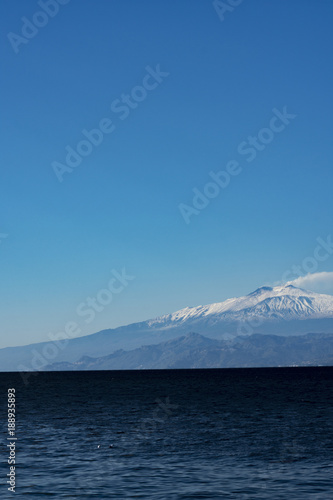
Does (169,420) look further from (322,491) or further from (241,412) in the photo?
(322,491)

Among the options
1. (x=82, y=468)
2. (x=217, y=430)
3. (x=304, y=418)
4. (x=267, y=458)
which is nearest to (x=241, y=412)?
(x=304, y=418)

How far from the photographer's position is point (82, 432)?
211 ft

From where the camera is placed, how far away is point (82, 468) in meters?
42.5

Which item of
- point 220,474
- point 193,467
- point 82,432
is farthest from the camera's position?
point 82,432

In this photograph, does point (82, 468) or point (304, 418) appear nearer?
point (82, 468)

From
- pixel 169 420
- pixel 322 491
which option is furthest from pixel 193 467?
pixel 169 420

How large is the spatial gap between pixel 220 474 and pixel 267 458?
747cm

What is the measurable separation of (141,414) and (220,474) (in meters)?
51.1

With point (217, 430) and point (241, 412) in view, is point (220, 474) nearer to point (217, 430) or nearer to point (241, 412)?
point (217, 430)

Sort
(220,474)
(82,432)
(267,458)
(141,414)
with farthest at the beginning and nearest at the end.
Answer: (141,414) < (82,432) < (267,458) < (220,474)

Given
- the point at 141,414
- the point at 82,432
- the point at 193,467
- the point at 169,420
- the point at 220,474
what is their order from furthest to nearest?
the point at 141,414
the point at 169,420
the point at 82,432
the point at 193,467
the point at 220,474

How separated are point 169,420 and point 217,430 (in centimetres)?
1354

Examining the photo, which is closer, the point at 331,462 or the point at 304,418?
the point at 331,462

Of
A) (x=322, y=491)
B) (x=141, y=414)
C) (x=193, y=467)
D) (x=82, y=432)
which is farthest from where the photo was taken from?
(x=141, y=414)
